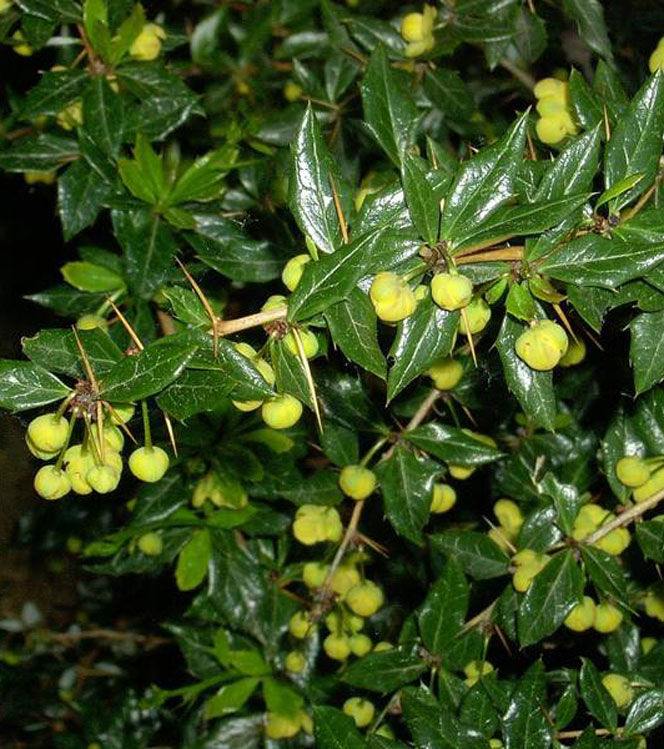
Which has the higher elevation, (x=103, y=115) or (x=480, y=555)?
(x=103, y=115)

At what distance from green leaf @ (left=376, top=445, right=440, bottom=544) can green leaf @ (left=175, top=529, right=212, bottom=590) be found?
330 millimetres

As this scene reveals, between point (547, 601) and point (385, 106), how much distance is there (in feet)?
1.75

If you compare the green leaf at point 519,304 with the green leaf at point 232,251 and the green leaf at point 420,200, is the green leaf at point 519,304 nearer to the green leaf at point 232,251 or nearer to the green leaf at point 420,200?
the green leaf at point 420,200

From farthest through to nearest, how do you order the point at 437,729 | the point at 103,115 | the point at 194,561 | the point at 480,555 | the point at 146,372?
the point at 194,561 → the point at 103,115 → the point at 480,555 → the point at 437,729 → the point at 146,372

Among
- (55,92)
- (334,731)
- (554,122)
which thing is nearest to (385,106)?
(554,122)

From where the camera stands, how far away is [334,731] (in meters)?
0.94

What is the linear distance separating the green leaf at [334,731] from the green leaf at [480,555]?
24 centimetres

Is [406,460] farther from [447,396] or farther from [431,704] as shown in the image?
[431,704]

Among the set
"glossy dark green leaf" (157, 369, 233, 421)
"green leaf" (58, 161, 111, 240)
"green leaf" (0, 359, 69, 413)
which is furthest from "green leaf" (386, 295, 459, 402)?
"green leaf" (58, 161, 111, 240)

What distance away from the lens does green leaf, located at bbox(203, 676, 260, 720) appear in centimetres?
136

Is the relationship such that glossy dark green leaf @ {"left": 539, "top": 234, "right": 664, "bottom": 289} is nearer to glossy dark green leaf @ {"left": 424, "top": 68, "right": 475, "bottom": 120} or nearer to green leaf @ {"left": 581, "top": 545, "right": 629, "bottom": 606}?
green leaf @ {"left": 581, "top": 545, "right": 629, "bottom": 606}

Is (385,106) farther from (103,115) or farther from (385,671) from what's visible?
(385,671)

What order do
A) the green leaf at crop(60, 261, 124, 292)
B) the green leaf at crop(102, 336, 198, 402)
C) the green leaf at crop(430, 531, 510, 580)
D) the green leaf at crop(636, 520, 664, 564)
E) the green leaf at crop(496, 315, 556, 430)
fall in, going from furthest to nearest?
the green leaf at crop(60, 261, 124, 292)
the green leaf at crop(430, 531, 510, 580)
the green leaf at crop(636, 520, 664, 564)
the green leaf at crop(496, 315, 556, 430)
the green leaf at crop(102, 336, 198, 402)

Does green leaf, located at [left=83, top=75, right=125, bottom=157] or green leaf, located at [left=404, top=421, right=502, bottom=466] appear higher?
green leaf, located at [left=83, top=75, right=125, bottom=157]
